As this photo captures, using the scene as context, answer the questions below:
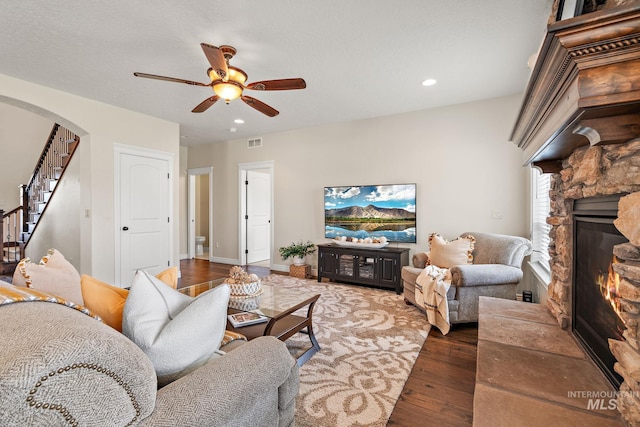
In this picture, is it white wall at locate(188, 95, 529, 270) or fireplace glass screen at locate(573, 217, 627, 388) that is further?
white wall at locate(188, 95, 529, 270)

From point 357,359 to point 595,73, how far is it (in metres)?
2.17

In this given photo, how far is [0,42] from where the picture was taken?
262cm

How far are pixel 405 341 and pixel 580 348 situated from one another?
1.26 meters

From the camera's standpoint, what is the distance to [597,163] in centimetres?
134

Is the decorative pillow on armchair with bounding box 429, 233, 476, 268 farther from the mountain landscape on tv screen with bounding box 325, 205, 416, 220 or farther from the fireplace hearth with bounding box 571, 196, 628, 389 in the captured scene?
the fireplace hearth with bounding box 571, 196, 628, 389

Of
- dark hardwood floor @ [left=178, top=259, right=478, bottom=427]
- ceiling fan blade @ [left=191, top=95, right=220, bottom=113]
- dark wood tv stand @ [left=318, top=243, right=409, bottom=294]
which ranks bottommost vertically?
dark hardwood floor @ [left=178, top=259, right=478, bottom=427]

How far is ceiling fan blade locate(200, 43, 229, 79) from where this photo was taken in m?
2.06

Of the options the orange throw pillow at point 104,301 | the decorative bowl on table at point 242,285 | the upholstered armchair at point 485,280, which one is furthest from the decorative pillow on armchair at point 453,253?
the orange throw pillow at point 104,301

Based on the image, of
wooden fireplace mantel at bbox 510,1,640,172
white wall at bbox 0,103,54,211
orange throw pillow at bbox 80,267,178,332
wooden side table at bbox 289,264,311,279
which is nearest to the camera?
wooden fireplace mantel at bbox 510,1,640,172

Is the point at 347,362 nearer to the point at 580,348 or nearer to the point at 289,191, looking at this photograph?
the point at 580,348

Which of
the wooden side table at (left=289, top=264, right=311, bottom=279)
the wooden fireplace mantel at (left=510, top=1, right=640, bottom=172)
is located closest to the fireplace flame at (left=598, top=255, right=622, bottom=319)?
the wooden fireplace mantel at (left=510, top=1, right=640, bottom=172)

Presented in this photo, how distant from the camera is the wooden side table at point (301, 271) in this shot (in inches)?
201

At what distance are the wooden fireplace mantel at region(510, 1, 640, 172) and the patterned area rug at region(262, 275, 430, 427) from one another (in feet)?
5.54
